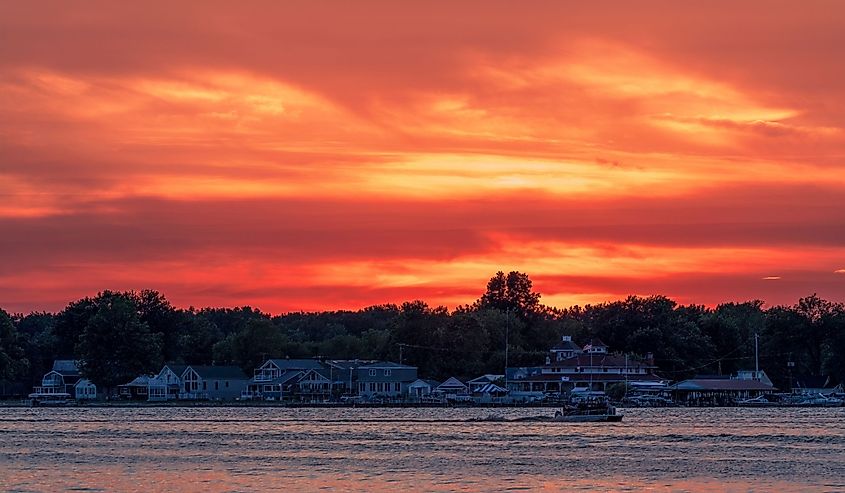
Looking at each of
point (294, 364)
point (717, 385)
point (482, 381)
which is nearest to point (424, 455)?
point (482, 381)

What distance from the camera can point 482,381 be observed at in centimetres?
17362

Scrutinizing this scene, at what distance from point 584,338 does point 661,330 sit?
15.4m

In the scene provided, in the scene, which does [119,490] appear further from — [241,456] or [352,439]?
[352,439]

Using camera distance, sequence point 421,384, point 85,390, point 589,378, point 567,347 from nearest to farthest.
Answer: point 421,384 < point 589,378 < point 567,347 < point 85,390

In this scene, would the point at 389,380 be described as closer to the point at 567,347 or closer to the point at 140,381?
the point at 567,347

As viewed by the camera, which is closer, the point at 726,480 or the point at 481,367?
the point at 726,480

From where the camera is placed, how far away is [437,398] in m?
170

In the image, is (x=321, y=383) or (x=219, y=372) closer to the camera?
(x=321, y=383)

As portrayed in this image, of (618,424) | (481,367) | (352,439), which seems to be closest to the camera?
(352,439)

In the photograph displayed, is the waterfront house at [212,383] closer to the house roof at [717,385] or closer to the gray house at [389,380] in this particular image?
the gray house at [389,380]

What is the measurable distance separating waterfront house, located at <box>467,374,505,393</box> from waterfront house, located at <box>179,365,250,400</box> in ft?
111

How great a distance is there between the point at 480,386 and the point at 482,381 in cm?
129

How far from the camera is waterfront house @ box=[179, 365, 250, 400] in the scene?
183 metres

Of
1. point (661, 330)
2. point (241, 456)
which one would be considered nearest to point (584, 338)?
point (661, 330)
